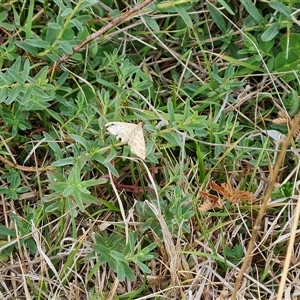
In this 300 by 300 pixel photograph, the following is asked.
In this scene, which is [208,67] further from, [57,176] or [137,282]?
[137,282]

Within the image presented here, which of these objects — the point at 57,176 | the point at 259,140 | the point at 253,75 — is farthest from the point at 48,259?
the point at 253,75

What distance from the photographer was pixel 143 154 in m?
1.74

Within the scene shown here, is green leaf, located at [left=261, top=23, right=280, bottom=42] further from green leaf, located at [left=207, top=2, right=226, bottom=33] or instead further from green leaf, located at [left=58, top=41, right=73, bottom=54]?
green leaf, located at [left=58, top=41, right=73, bottom=54]

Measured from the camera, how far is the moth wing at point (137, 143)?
174cm

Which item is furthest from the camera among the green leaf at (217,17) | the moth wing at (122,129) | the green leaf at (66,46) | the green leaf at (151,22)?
the green leaf at (217,17)

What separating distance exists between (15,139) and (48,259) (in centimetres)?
45

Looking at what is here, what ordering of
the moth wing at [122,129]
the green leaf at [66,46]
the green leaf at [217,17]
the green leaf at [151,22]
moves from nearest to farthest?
1. the moth wing at [122,129]
2. the green leaf at [66,46]
3. the green leaf at [151,22]
4. the green leaf at [217,17]

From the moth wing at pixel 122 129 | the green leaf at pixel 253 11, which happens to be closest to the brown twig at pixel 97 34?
the moth wing at pixel 122 129

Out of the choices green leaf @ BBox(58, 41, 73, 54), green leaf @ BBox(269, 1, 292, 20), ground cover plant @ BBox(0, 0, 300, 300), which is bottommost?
ground cover plant @ BBox(0, 0, 300, 300)

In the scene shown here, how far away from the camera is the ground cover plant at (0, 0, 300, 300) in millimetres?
1792

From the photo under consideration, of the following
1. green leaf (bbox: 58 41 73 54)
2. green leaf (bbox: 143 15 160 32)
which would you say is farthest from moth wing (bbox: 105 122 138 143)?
green leaf (bbox: 143 15 160 32)

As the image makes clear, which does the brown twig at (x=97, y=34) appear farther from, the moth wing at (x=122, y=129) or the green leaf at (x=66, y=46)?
the moth wing at (x=122, y=129)

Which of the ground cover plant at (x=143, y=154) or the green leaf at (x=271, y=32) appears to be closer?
the ground cover plant at (x=143, y=154)

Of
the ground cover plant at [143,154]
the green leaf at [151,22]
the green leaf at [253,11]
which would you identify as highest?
the green leaf at [253,11]
